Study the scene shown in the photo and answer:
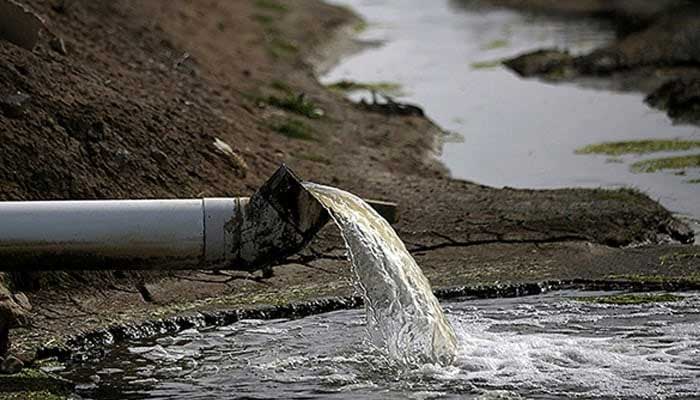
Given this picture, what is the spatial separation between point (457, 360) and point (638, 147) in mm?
8634

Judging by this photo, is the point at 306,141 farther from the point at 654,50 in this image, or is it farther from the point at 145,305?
the point at 654,50

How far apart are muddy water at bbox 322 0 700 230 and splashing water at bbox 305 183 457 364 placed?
427cm

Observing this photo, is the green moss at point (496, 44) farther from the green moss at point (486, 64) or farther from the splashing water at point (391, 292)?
the splashing water at point (391, 292)

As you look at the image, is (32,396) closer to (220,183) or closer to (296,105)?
(220,183)

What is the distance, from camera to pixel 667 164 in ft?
53.8

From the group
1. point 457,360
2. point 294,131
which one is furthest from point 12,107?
point 294,131

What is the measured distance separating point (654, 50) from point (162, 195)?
13.5 metres

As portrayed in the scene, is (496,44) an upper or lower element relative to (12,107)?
upper

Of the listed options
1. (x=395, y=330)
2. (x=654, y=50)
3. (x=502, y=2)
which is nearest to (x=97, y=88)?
(x=395, y=330)

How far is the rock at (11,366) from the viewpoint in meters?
9.38

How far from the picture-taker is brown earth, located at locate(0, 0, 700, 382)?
37.3ft

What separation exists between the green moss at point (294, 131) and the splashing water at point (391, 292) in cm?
637

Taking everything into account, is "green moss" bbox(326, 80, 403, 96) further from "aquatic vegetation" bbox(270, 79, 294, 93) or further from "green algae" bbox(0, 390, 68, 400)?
"green algae" bbox(0, 390, 68, 400)

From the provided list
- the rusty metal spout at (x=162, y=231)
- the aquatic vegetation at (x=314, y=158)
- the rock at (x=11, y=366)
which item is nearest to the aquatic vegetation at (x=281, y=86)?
the aquatic vegetation at (x=314, y=158)
